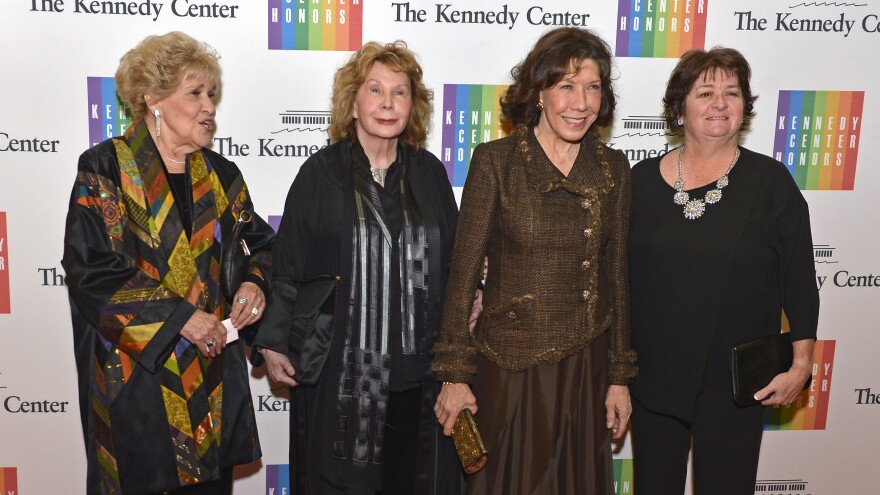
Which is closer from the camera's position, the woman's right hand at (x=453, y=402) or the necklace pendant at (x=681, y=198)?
the woman's right hand at (x=453, y=402)

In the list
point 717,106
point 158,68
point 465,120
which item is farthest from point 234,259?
point 717,106

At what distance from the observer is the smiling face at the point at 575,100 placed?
2.27 metres

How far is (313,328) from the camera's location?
2.44 meters

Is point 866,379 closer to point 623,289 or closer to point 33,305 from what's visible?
point 623,289

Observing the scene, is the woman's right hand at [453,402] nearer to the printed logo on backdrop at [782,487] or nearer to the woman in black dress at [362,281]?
the woman in black dress at [362,281]

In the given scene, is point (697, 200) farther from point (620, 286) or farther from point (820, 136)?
point (820, 136)

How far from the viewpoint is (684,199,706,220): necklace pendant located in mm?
2434

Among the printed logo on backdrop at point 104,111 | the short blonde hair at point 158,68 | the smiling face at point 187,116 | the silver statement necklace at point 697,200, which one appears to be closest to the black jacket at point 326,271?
the smiling face at point 187,116

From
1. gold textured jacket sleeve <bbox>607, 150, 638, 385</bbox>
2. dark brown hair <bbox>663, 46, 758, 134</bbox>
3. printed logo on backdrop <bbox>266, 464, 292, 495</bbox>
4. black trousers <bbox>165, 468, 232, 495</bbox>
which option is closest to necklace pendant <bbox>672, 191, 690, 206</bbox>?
gold textured jacket sleeve <bbox>607, 150, 638, 385</bbox>

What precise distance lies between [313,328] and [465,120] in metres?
1.24

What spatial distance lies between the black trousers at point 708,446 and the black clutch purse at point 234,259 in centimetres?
140

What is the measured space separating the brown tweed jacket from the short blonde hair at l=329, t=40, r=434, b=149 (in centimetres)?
39

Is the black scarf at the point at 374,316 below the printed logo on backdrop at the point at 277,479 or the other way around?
the other way around

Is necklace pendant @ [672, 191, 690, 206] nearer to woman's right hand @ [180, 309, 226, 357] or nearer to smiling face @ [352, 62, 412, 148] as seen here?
smiling face @ [352, 62, 412, 148]
